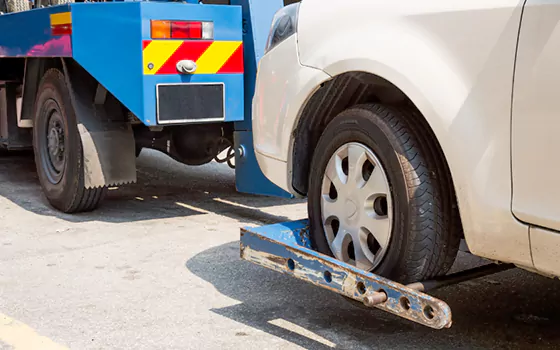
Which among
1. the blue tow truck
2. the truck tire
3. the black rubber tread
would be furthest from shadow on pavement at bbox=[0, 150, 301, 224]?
the black rubber tread

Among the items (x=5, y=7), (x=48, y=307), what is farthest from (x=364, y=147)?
(x=5, y=7)

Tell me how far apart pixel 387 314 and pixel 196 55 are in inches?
95.5

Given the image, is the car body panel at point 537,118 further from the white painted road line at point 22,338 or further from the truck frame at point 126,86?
the truck frame at point 126,86

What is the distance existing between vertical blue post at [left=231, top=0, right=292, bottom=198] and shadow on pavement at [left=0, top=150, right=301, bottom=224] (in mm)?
300

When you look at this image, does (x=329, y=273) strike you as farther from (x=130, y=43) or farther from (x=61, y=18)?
(x=61, y=18)

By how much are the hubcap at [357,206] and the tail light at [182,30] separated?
7.09 ft

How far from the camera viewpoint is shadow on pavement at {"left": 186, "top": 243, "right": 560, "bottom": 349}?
3.60 meters

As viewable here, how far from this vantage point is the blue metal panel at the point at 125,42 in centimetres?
537

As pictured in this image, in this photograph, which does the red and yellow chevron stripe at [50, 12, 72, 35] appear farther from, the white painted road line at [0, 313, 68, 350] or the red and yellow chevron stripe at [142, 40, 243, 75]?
the white painted road line at [0, 313, 68, 350]

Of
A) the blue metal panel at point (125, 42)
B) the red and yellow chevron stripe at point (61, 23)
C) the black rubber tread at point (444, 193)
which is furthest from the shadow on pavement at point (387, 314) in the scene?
the red and yellow chevron stripe at point (61, 23)

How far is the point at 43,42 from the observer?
603 cm

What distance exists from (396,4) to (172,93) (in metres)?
2.48

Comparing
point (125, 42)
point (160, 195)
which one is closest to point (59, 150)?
point (160, 195)

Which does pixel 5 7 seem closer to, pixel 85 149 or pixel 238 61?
pixel 85 149
